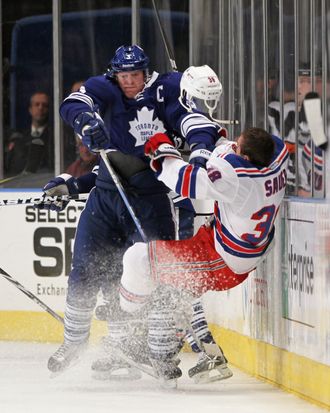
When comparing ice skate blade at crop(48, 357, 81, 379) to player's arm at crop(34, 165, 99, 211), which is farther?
player's arm at crop(34, 165, 99, 211)

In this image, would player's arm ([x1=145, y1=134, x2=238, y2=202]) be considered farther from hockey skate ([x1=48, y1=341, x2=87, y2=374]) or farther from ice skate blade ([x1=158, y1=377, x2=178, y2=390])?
hockey skate ([x1=48, y1=341, x2=87, y2=374])

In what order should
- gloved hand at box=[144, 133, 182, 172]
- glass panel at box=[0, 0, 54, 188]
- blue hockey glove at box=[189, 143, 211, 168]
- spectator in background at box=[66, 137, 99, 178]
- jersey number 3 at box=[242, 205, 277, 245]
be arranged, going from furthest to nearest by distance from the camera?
glass panel at box=[0, 0, 54, 188] → spectator in background at box=[66, 137, 99, 178] → blue hockey glove at box=[189, 143, 211, 168] → gloved hand at box=[144, 133, 182, 172] → jersey number 3 at box=[242, 205, 277, 245]

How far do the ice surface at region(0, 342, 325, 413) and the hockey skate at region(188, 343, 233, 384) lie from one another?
3 centimetres

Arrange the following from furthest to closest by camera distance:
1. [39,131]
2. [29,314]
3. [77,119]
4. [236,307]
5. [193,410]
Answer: [39,131], [29,314], [236,307], [77,119], [193,410]

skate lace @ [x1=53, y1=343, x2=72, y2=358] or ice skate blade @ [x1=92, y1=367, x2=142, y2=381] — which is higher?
skate lace @ [x1=53, y1=343, x2=72, y2=358]

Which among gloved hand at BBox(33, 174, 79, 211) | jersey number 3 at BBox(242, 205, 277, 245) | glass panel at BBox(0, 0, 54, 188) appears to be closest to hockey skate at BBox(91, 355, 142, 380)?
gloved hand at BBox(33, 174, 79, 211)

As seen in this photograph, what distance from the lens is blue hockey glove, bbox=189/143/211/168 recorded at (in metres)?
4.87

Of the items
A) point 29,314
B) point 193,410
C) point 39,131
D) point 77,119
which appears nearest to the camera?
point 193,410

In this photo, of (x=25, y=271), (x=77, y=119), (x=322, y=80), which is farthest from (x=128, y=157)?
(x=25, y=271)

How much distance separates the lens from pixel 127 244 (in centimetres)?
543

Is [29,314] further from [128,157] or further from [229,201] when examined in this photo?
[229,201]

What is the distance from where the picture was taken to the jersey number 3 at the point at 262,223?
4.66 meters

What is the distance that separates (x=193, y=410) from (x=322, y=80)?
3.91ft

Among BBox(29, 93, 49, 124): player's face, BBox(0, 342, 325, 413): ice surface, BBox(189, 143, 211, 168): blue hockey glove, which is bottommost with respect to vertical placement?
BBox(0, 342, 325, 413): ice surface
